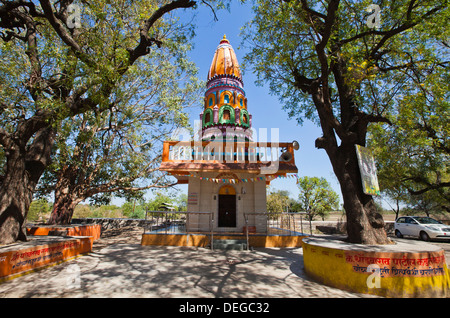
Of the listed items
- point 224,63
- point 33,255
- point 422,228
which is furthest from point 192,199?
point 422,228

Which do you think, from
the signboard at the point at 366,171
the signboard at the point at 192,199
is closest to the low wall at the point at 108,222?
the signboard at the point at 192,199

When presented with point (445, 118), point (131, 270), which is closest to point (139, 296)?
point (131, 270)

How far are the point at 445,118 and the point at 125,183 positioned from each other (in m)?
21.1

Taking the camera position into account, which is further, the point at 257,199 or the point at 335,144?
the point at 257,199

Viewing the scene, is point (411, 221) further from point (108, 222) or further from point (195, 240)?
point (108, 222)

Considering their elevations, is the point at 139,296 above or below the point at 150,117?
below

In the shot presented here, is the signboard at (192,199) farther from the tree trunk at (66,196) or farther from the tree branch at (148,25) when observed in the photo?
the tree trunk at (66,196)

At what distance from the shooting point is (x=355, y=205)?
251 inches

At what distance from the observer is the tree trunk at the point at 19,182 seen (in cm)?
654

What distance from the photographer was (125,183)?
1520 centimetres

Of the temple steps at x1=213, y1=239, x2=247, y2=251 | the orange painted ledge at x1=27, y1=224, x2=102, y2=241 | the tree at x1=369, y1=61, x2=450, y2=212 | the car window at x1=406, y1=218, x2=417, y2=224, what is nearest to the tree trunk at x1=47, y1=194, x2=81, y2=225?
the orange painted ledge at x1=27, y1=224, x2=102, y2=241

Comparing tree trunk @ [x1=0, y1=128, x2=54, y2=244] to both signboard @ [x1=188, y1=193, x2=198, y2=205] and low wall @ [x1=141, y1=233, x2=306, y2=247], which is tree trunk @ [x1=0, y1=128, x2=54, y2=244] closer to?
low wall @ [x1=141, y1=233, x2=306, y2=247]

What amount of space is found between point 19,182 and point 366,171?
37.9 feet
